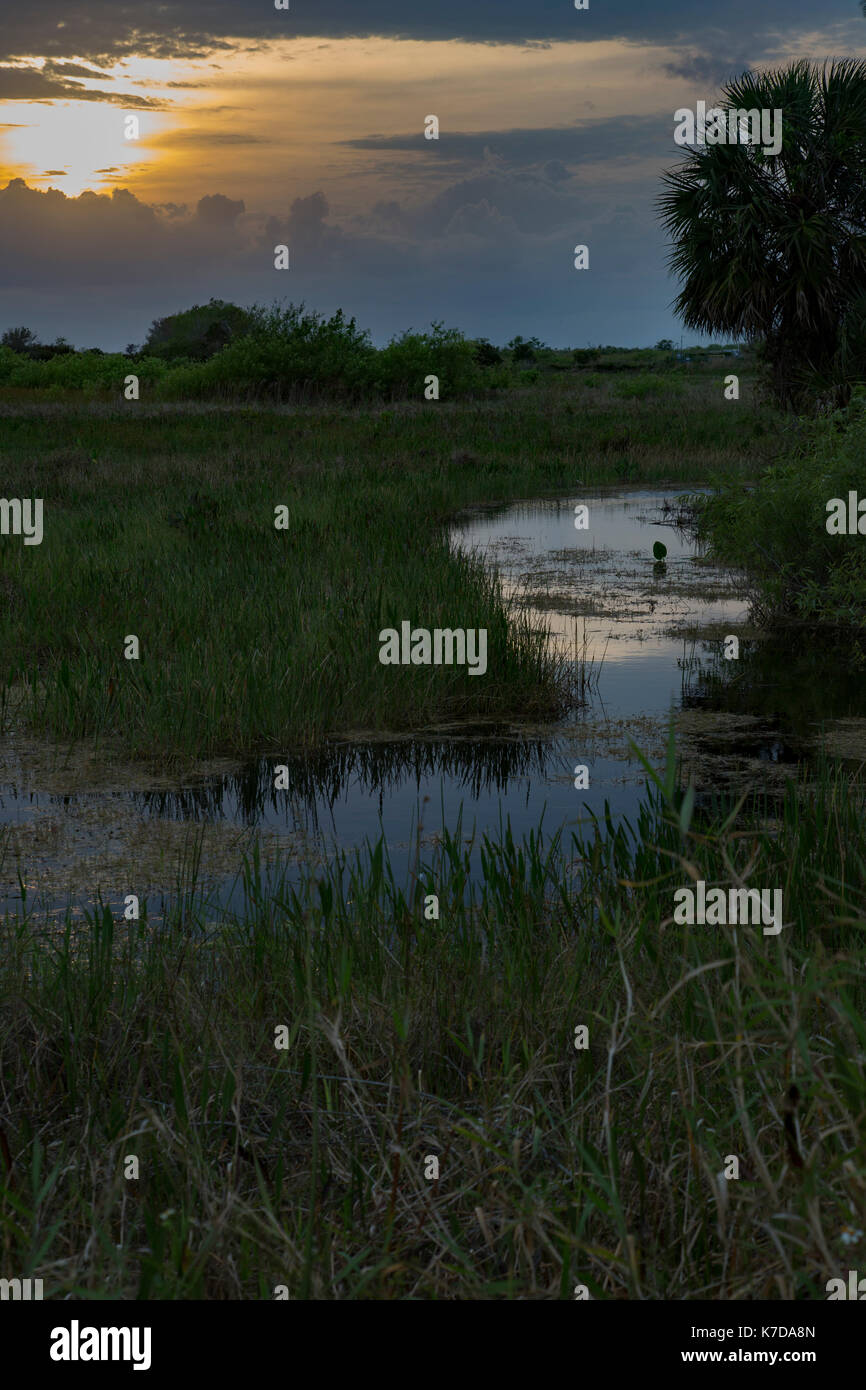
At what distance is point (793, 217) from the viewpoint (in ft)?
71.2

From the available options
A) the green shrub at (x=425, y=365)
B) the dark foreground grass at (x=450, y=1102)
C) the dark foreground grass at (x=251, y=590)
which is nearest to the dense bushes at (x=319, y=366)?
the green shrub at (x=425, y=365)

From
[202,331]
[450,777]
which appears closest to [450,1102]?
[450,777]

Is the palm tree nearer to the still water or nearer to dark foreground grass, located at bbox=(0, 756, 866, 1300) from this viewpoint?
the still water

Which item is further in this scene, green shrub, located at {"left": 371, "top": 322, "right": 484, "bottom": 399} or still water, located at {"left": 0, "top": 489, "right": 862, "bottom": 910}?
green shrub, located at {"left": 371, "top": 322, "right": 484, "bottom": 399}

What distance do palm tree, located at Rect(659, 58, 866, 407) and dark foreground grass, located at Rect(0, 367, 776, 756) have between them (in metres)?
2.34

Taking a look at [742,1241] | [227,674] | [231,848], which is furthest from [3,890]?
[742,1241]

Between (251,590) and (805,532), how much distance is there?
4.98 metres

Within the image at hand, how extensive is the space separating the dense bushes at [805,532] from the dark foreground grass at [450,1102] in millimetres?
6303

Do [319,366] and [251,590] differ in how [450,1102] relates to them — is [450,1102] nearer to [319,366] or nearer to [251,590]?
[251,590]

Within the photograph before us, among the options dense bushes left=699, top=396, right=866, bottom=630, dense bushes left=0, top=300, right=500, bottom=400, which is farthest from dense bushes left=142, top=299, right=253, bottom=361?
dense bushes left=699, top=396, right=866, bottom=630

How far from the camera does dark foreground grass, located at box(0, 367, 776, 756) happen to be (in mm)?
8320

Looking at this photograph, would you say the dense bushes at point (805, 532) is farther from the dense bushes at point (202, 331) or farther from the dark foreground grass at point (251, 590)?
the dense bushes at point (202, 331)

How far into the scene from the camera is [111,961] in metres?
3.91

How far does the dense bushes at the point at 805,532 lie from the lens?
34.3 feet
